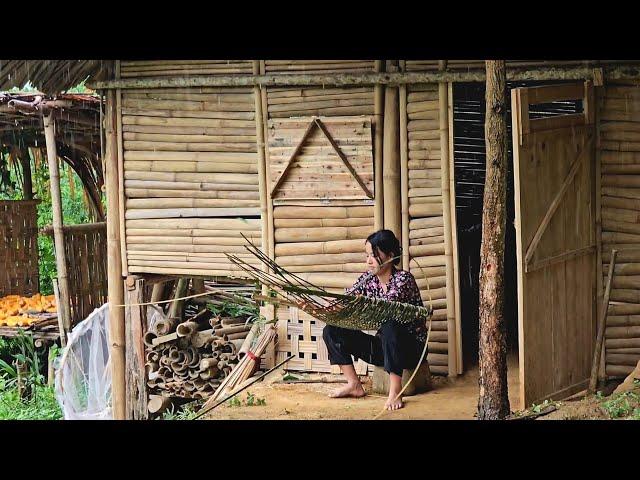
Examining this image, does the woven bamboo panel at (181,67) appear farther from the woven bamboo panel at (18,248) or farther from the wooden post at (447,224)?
the woven bamboo panel at (18,248)

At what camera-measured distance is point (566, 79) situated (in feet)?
24.0

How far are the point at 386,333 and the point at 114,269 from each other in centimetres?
300

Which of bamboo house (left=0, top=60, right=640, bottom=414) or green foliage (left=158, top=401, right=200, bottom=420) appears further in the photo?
green foliage (left=158, top=401, right=200, bottom=420)

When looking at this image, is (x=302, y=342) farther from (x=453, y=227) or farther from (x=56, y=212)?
(x=56, y=212)

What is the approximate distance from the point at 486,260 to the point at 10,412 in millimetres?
5686

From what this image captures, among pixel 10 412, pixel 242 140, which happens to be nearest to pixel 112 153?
pixel 242 140

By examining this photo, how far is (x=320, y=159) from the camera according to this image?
7.98m

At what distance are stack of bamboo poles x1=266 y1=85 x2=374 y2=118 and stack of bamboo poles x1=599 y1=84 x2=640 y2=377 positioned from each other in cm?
174

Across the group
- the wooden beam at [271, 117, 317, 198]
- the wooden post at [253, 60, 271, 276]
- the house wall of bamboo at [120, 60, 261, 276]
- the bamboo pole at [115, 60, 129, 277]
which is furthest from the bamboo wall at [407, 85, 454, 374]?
the bamboo pole at [115, 60, 129, 277]

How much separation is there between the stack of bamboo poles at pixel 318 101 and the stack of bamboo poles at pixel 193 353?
1760 millimetres

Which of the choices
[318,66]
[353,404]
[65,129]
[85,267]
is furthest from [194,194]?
[85,267]

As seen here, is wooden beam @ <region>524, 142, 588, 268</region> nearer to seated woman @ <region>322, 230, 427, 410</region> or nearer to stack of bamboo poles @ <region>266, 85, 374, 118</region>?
seated woman @ <region>322, 230, 427, 410</region>

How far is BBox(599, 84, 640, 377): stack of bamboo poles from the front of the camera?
721 centimetres

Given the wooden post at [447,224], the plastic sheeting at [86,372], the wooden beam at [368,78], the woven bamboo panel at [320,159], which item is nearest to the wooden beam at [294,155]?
the woven bamboo panel at [320,159]
